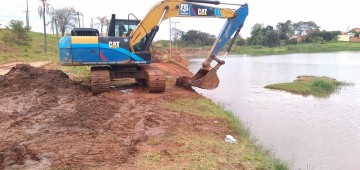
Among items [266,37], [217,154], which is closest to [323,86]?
[217,154]

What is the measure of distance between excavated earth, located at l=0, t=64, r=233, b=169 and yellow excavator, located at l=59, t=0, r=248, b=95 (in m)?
0.63

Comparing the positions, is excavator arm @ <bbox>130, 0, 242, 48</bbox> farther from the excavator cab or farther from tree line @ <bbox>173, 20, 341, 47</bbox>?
tree line @ <bbox>173, 20, 341, 47</bbox>

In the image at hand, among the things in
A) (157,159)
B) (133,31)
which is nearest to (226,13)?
(133,31)

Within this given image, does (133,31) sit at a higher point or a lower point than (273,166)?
higher

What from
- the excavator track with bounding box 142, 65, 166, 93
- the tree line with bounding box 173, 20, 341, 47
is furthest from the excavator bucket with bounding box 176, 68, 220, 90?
the tree line with bounding box 173, 20, 341, 47

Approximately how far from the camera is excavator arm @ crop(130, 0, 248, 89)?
12.7 meters

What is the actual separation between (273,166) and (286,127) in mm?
5176

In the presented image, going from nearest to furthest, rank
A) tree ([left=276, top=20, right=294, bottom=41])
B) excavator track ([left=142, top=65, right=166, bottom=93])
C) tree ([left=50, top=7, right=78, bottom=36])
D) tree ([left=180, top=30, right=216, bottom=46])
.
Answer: excavator track ([left=142, top=65, right=166, bottom=93]), tree ([left=50, top=7, right=78, bottom=36]), tree ([left=180, top=30, right=216, bottom=46]), tree ([left=276, top=20, right=294, bottom=41])

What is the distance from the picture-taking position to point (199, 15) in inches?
528

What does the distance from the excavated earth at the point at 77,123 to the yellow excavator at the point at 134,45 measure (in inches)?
24.6

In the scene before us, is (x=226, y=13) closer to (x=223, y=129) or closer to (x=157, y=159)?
(x=223, y=129)

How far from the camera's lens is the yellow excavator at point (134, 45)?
1199 centimetres

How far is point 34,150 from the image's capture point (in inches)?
252

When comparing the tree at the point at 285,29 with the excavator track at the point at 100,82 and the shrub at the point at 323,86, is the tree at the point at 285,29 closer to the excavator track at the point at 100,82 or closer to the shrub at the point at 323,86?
the shrub at the point at 323,86
